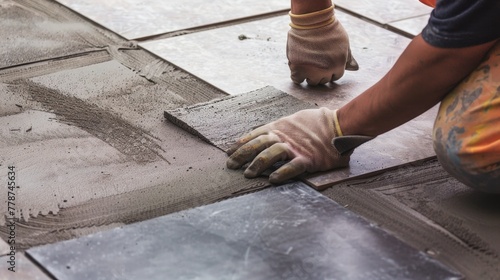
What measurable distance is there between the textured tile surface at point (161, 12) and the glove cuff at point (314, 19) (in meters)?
0.77

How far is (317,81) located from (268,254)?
3.74 feet

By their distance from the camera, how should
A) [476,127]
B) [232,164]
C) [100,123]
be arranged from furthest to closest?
1. [100,123]
2. [232,164]
3. [476,127]

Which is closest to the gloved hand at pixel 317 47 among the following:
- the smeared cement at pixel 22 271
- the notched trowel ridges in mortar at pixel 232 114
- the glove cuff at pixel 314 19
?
the glove cuff at pixel 314 19

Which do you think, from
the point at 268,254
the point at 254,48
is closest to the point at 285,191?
the point at 268,254

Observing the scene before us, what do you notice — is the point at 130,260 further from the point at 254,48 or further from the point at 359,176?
the point at 254,48

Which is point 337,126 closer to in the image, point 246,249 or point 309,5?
point 246,249

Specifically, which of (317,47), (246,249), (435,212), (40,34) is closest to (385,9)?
(317,47)

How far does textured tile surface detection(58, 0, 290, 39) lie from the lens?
12.5 feet

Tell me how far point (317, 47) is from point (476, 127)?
91 cm

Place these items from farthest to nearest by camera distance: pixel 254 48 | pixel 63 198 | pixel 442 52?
pixel 254 48 → pixel 63 198 → pixel 442 52

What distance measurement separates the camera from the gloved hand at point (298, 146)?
2586mm

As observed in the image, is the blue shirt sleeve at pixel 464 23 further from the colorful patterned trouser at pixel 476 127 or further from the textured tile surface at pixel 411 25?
the textured tile surface at pixel 411 25

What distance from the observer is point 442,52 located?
2.34m

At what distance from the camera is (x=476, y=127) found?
2396 mm
